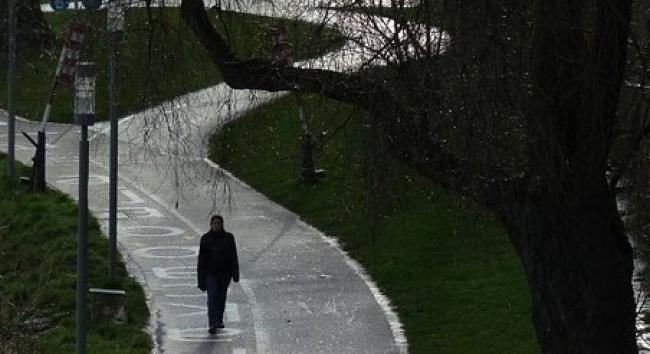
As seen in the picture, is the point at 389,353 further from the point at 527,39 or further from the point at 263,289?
the point at 527,39

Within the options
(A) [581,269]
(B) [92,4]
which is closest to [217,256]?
(B) [92,4]

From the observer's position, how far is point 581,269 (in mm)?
10711

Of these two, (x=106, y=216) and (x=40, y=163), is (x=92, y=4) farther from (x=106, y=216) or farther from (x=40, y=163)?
(x=40, y=163)

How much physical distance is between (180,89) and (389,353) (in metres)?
5.46

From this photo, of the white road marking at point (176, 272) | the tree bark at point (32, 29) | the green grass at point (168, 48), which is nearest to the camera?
the green grass at point (168, 48)

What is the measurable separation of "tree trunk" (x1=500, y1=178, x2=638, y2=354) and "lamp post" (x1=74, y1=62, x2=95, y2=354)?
9.53 feet

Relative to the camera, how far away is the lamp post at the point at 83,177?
11.3 meters

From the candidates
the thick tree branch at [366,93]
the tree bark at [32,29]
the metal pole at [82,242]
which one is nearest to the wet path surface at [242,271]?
the metal pole at [82,242]

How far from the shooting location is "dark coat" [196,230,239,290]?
17.9 metres

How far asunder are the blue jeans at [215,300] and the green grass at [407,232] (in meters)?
1.51

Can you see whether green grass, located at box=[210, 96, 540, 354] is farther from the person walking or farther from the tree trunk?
the person walking

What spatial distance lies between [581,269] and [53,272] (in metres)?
11.4

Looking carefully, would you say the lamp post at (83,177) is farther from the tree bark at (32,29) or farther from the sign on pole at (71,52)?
the tree bark at (32,29)

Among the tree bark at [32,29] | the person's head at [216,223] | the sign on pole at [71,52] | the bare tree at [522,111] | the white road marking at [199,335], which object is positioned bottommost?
the white road marking at [199,335]
